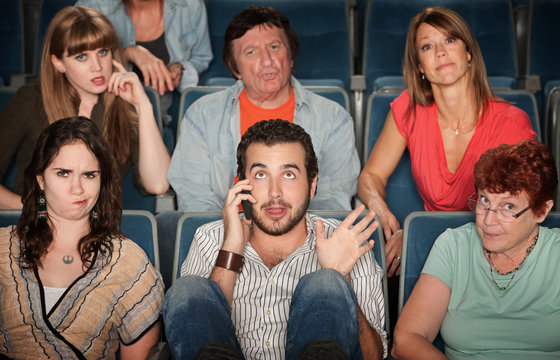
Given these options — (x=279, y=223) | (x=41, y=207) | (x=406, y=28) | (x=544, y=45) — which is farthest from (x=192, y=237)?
(x=544, y=45)

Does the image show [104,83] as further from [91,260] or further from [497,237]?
[497,237]

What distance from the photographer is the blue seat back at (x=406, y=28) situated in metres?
2.72

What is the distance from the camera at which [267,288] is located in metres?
1.49

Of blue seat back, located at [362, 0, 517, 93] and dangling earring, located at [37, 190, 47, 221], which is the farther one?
blue seat back, located at [362, 0, 517, 93]

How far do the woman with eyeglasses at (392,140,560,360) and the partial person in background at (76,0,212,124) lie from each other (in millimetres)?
1423

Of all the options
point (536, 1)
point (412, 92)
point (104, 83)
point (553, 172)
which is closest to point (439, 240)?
point (553, 172)

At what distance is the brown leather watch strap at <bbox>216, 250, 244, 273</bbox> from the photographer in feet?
4.79

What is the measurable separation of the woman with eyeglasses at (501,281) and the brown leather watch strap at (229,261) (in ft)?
1.28

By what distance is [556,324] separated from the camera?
4.52ft

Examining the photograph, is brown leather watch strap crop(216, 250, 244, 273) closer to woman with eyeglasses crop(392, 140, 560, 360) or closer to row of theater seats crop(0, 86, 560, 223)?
woman with eyeglasses crop(392, 140, 560, 360)

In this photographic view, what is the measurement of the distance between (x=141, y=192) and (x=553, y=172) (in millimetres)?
1287

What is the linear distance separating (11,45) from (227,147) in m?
1.41

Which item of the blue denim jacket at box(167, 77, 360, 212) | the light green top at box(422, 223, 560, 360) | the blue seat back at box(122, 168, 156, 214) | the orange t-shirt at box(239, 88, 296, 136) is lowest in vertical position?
the light green top at box(422, 223, 560, 360)

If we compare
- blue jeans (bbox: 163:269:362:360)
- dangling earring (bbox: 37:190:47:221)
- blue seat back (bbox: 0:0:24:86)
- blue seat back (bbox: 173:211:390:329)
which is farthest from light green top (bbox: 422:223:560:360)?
blue seat back (bbox: 0:0:24:86)
